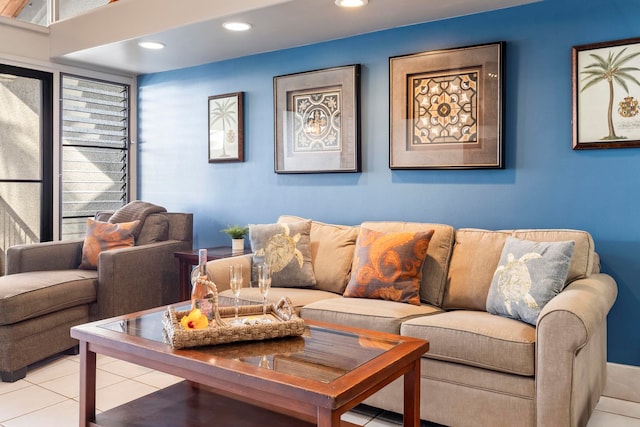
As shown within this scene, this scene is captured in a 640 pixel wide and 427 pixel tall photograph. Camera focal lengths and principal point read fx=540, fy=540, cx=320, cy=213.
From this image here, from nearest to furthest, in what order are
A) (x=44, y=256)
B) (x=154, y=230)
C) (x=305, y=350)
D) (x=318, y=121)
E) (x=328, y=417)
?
(x=328, y=417)
(x=305, y=350)
(x=44, y=256)
(x=318, y=121)
(x=154, y=230)

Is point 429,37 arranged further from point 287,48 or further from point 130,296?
point 130,296

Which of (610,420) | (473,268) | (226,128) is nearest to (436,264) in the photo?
(473,268)

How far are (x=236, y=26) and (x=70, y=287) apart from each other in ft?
6.31

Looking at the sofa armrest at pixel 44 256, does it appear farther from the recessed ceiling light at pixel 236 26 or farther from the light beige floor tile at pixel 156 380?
the recessed ceiling light at pixel 236 26

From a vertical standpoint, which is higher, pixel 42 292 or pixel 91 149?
pixel 91 149

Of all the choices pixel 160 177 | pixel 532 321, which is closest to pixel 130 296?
pixel 160 177

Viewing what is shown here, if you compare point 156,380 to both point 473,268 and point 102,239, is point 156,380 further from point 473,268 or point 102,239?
point 473,268

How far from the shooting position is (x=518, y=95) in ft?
10.0

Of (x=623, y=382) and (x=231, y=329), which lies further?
(x=623, y=382)

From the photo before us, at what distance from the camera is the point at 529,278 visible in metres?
2.41

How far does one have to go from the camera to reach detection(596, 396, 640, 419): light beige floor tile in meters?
2.60

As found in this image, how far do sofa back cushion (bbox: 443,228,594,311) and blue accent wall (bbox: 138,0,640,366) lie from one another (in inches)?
10.9

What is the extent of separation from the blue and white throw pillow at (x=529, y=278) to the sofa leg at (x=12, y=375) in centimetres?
256

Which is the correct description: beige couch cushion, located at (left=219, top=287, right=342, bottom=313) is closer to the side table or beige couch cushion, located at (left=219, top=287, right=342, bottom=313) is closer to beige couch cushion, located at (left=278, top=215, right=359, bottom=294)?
beige couch cushion, located at (left=278, top=215, right=359, bottom=294)
